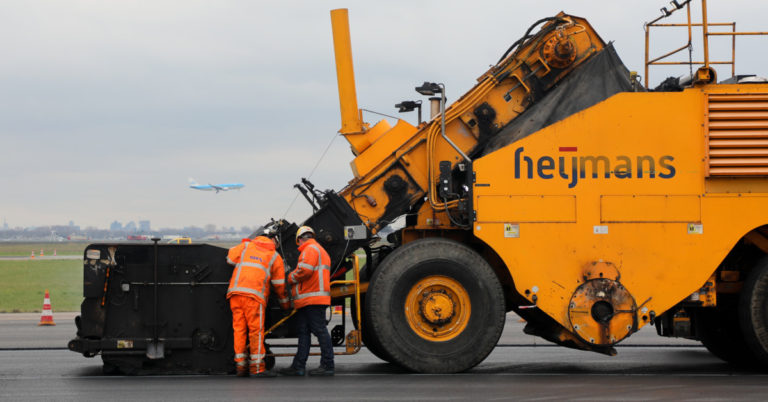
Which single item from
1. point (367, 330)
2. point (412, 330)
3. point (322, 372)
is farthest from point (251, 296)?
point (412, 330)

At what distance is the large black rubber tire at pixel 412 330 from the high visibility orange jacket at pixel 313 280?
0.47 meters

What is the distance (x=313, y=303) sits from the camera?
8312 mm

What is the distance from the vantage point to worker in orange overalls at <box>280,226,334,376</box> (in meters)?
8.33

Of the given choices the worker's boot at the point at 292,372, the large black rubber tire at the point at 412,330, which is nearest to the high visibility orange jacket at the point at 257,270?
the worker's boot at the point at 292,372

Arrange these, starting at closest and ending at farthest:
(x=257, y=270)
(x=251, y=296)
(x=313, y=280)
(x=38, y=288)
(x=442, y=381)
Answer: (x=442, y=381) < (x=251, y=296) < (x=257, y=270) < (x=313, y=280) < (x=38, y=288)

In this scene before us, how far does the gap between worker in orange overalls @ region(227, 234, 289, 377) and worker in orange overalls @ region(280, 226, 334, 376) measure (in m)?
0.30

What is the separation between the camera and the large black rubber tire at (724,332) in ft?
29.1

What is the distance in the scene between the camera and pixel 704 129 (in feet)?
27.3

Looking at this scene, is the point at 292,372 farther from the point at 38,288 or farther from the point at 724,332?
the point at 38,288

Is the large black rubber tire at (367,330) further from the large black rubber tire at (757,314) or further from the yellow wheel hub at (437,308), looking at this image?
the large black rubber tire at (757,314)

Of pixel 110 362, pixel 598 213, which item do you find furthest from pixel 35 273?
pixel 598 213

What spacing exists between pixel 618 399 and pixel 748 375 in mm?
2268

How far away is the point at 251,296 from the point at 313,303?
0.63 metres

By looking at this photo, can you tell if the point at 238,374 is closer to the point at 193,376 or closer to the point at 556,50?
the point at 193,376
